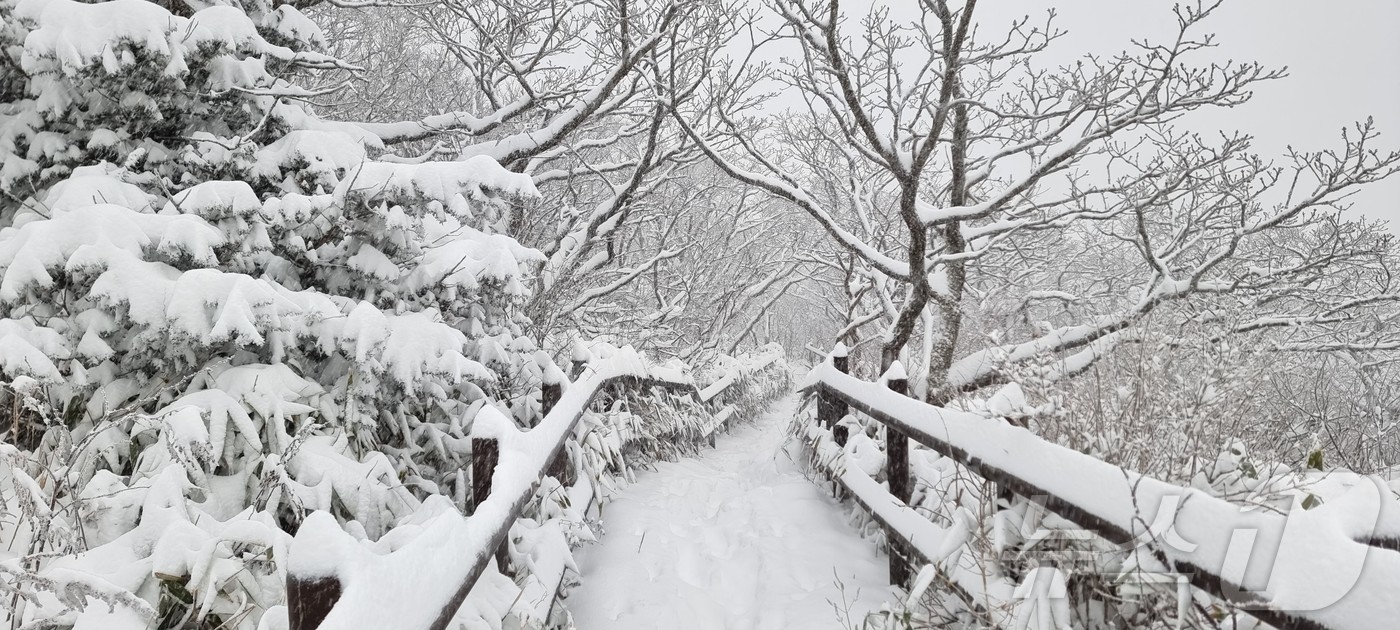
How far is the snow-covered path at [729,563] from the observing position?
3281 mm

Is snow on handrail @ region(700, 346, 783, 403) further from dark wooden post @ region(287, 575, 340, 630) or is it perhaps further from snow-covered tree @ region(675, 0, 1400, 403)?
dark wooden post @ region(287, 575, 340, 630)

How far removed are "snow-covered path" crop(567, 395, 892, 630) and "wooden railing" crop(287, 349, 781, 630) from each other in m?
0.56

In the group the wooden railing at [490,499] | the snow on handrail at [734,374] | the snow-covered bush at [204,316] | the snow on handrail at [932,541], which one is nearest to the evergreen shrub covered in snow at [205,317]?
the snow-covered bush at [204,316]

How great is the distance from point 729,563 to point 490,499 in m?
2.07

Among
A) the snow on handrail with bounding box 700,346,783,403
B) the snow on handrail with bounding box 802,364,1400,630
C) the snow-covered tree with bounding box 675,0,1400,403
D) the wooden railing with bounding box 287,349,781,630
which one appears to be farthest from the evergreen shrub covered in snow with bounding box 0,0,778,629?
the snow on handrail with bounding box 700,346,783,403

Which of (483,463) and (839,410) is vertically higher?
(839,410)

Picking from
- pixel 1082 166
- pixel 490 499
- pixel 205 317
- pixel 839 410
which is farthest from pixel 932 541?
pixel 1082 166

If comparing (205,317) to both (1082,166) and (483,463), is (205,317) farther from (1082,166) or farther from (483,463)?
(1082,166)

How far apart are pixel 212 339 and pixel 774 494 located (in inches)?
153

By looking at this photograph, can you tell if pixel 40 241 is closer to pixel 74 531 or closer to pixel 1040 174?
pixel 74 531

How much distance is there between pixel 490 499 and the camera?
7.73ft

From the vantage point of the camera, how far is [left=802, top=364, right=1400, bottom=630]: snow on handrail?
44.5 inches

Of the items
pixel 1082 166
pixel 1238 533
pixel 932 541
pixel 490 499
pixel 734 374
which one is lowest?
pixel 490 499

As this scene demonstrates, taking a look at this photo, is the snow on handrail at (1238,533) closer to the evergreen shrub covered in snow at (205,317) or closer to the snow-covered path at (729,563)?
the snow-covered path at (729,563)
